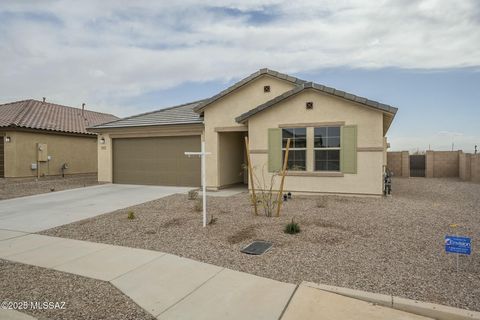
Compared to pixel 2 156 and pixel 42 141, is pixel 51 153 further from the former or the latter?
pixel 2 156

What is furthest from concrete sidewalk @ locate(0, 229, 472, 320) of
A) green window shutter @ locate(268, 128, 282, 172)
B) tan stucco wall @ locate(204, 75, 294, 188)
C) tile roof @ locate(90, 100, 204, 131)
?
tile roof @ locate(90, 100, 204, 131)

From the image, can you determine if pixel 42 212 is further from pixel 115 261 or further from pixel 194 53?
pixel 194 53

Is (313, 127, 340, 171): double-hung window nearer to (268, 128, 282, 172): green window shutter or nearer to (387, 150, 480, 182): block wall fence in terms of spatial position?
(268, 128, 282, 172): green window shutter

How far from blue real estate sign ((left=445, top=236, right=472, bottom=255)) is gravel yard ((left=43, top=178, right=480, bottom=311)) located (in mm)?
397

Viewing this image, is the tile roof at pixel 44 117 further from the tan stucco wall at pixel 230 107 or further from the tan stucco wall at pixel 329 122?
the tan stucco wall at pixel 329 122

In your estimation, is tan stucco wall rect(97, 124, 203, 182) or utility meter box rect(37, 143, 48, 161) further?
utility meter box rect(37, 143, 48, 161)

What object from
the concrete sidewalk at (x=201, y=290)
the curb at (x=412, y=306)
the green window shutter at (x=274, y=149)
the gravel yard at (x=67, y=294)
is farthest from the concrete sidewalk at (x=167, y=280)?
the green window shutter at (x=274, y=149)

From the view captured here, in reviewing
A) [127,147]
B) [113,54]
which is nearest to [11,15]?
[113,54]

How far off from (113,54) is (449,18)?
15.5m

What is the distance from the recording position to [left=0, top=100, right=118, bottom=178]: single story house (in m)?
18.5

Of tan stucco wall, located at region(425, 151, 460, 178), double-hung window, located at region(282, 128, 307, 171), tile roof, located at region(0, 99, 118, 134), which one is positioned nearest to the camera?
double-hung window, located at region(282, 128, 307, 171)

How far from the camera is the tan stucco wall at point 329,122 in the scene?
11375 millimetres

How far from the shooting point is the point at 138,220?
822 cm

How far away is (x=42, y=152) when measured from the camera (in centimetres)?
1975
